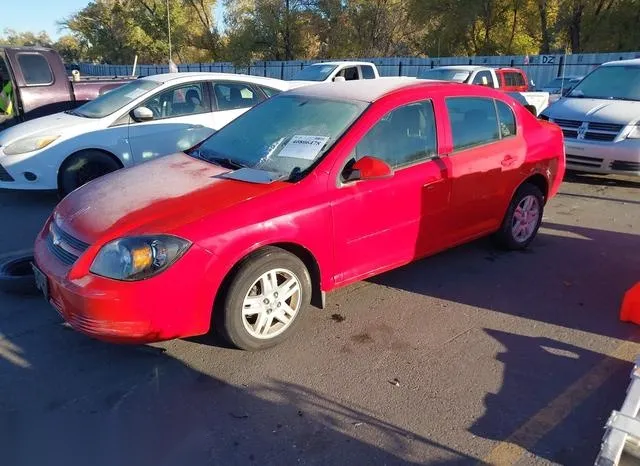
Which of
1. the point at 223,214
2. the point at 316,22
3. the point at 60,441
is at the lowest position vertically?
the point at 60,441

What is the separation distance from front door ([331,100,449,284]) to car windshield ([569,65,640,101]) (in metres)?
5.90

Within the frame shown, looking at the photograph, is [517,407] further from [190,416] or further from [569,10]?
[569,10]

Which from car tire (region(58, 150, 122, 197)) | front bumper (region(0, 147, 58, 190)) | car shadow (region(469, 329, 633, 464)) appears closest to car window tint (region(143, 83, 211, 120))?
car tire (region(58, 150, 122, 197))

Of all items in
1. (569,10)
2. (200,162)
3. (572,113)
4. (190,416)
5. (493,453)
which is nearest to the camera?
(493,453)

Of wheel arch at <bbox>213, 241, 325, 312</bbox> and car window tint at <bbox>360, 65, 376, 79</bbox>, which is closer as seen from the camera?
wheel arch at <bbox>213, 241, 325, 312</bbox>

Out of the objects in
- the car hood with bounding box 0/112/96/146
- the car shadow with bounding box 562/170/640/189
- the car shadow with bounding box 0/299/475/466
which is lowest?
the car shadow with bounding box 0/299/475/466

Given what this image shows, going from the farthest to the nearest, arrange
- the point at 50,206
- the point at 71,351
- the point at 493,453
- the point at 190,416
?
the point at 50,206
the point at 71,351
the point at 190,416
the point at 493,453

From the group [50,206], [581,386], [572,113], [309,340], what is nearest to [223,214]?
[309,340]

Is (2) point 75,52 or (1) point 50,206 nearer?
(1) point 50,206

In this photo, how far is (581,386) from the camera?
303 centimetres

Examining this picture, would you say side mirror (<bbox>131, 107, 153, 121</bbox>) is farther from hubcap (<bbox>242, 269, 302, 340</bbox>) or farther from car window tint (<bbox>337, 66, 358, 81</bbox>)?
car window tint (<bbox>337, 66, 358, 81</bbox>)

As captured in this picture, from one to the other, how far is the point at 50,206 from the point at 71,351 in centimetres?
394

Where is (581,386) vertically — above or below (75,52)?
below

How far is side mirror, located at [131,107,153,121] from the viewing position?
259 inches
